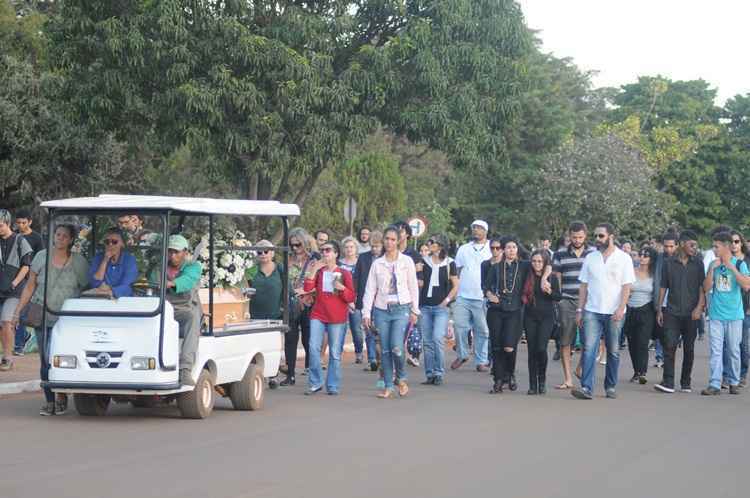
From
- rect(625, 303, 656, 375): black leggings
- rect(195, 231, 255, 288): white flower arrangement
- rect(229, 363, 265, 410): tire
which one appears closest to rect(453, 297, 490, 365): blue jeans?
rect(625, 303, 656, 375): black leggings

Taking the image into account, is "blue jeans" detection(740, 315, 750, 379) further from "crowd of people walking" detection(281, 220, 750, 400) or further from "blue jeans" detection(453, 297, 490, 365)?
"blue jeans" detection(453, 297, 490, 365)

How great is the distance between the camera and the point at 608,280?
15656mm

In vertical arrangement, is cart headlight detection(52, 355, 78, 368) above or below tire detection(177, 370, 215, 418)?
above

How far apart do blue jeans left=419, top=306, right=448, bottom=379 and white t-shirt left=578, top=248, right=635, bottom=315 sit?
2374mm

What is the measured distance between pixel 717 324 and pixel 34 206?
69.9ft

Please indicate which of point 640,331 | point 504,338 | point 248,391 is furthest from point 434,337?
point 248,391

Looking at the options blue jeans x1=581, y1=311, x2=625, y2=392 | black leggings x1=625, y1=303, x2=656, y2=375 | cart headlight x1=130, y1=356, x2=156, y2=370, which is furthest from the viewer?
black leggings x1=625, y1=303, x2=656, y2=375

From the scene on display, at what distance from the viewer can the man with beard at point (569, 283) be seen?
16.7 m

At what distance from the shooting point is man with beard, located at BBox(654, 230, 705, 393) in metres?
16.7

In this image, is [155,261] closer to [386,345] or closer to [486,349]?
[386,345]

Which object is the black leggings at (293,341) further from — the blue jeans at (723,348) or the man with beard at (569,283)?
the blue jeans at (723,348)

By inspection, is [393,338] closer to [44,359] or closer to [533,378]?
[533,378]

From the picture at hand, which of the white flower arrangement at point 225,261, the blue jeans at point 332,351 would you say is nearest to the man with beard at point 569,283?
the blue jeans at point 332,351

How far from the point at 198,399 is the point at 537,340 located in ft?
16.3
